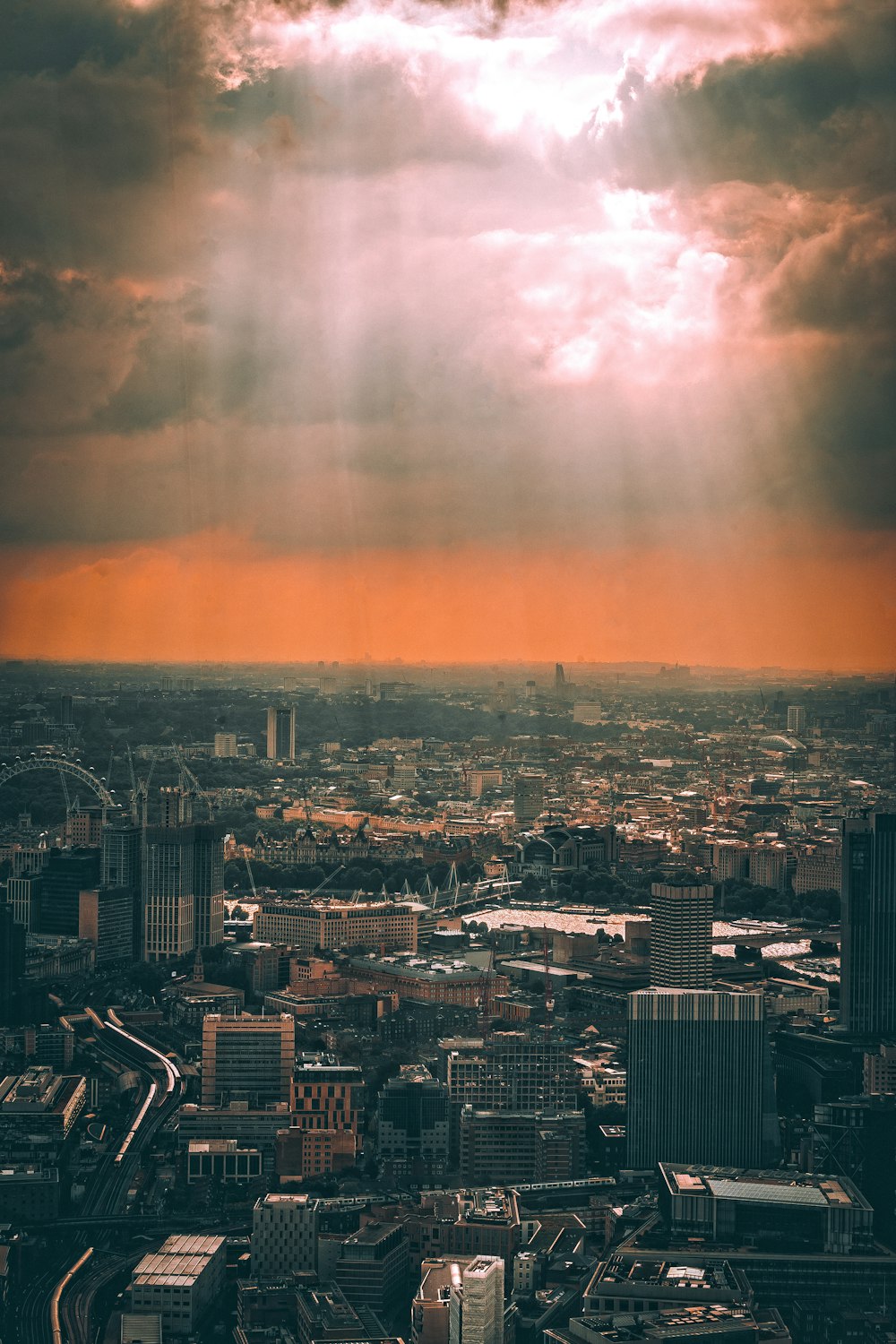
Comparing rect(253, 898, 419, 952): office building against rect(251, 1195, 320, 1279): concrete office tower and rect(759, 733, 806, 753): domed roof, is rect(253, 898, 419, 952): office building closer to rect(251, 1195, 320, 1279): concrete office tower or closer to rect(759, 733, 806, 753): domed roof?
rect(759, 733, 806, 753): domed roof

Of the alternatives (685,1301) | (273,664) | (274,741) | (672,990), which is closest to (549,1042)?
(672,990)

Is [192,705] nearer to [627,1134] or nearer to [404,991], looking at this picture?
[404,991]

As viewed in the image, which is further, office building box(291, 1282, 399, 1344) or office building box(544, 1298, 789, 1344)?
office building box(291, 1282, 399, 1344)

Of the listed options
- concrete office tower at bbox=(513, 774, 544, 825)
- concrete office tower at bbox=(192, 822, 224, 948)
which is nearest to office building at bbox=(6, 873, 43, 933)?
concrete office tower at bbox=(192, 822, 224, 948)

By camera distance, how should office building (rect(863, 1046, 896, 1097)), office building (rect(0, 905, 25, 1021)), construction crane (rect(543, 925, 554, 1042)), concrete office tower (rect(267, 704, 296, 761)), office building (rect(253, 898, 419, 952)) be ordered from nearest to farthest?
office building (rect(863, 1046, 896, 1097)) < construction crane (rect(543, 925, 554, 1042)) < office building (rect(0, 905, 25, 1021)) < office building (rect(253, 898, 419, 952)) < concrete office tower (rect(267, 704, 296, 761))

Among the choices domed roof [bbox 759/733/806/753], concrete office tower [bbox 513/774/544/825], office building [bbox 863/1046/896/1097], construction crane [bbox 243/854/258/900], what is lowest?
office building [bbox 863/1046/896/1097]

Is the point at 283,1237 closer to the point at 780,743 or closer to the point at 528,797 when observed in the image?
the point at 780,743
